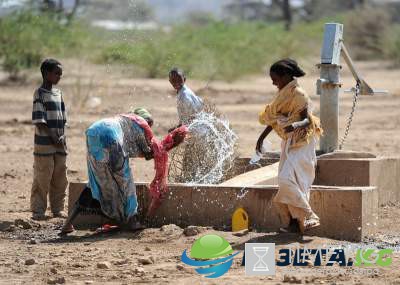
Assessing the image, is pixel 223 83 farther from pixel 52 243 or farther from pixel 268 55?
pixel 52 243

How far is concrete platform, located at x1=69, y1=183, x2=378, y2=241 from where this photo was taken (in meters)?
8.16

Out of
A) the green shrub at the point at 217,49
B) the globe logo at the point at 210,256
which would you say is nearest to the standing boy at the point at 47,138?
the globe logo at the point at 210,256

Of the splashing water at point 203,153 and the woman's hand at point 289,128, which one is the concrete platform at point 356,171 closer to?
the splashing water at point 203,153

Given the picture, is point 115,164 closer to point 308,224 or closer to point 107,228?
point 107,228

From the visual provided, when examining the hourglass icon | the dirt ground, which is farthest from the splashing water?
the hourglass icon

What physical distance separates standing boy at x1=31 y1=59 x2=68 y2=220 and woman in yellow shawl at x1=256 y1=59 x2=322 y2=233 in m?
2.31

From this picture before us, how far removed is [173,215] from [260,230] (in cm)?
84

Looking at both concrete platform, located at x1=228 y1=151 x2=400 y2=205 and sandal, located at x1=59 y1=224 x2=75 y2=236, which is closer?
sandal, located at x1=59 y1=224 x2=75 y2=236

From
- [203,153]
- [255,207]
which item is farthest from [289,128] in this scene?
[203,153]

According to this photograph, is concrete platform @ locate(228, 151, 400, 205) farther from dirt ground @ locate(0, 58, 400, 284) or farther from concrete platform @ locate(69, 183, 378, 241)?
concrete platform @ locate(69, 183, 378, 241)

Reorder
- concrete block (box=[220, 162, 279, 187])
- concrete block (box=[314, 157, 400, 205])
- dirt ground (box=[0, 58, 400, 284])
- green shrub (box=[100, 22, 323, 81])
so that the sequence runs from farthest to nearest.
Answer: green shrub (box=[100, 22, 323, 81]) < concrete block (box=[314, 157, 400, 205]) < concrete block (box=[220, 162, 279, 187]) < dirt ground (box=[0, 58, 400, 284])

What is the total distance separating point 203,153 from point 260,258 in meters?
2.83

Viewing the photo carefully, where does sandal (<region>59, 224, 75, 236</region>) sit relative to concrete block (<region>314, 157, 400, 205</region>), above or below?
below

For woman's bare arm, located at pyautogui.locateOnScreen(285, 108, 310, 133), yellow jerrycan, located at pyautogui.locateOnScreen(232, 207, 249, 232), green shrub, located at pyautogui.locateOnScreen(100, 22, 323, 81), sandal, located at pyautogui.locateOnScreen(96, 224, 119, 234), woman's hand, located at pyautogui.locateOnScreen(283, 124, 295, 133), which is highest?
green shrub, located at pyautogui.locateOnScreen(100, 22, 323, 81)
